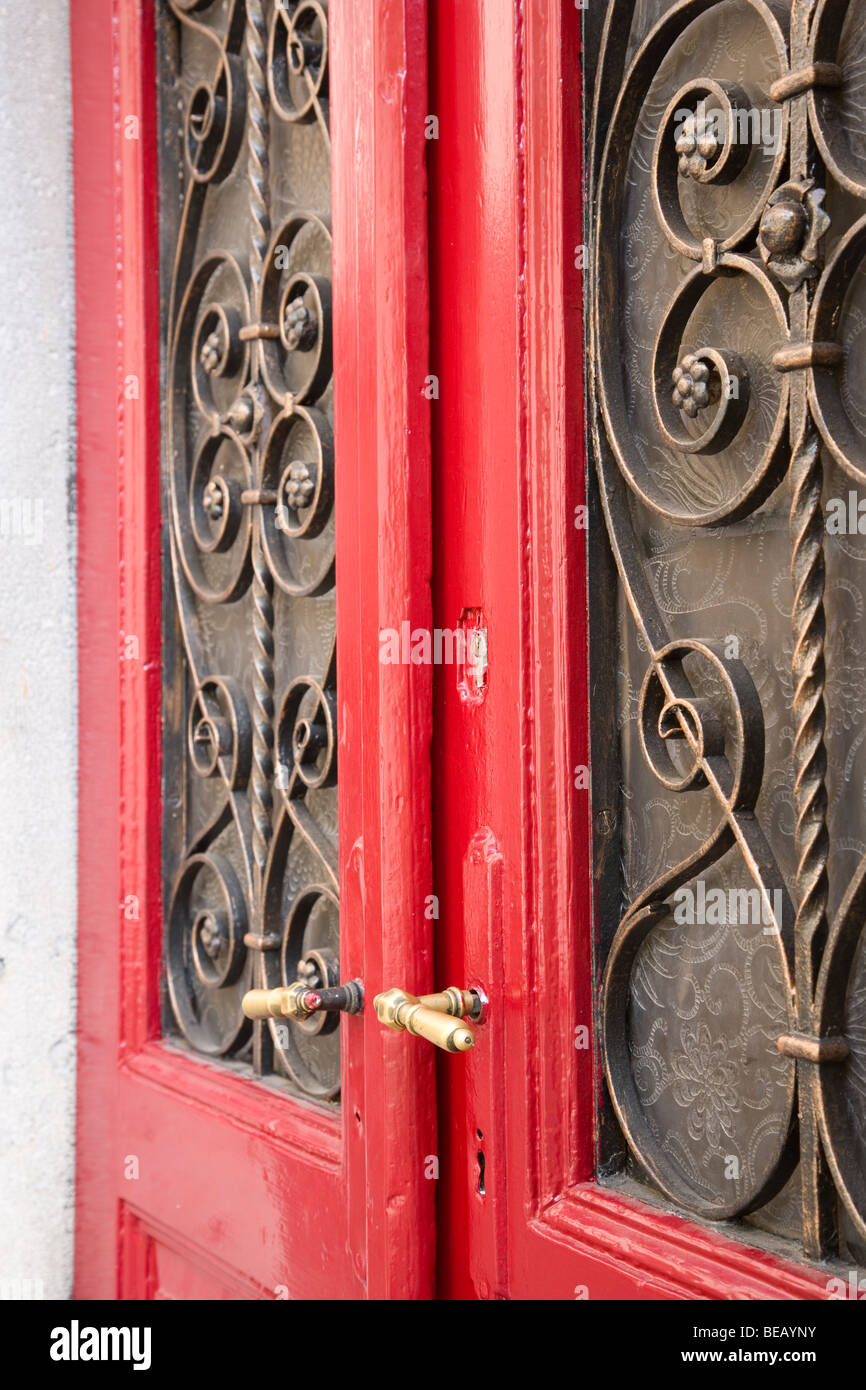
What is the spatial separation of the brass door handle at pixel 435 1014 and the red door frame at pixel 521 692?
0.08 feet

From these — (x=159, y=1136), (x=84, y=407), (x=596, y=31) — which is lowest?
(x=159, y=1136)

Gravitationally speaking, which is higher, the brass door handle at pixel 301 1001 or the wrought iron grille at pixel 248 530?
the wrought iron grille at pixel 248 530

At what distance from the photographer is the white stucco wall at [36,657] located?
1.46 m

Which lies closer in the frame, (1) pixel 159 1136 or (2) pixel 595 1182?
(2) pixel 595 1182

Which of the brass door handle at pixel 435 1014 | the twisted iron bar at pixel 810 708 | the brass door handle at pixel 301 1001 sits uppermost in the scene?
the twisted iron bar at pixel 810 708

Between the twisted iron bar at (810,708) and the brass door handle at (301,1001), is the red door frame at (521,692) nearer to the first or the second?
the brass door handle at (301,1001)

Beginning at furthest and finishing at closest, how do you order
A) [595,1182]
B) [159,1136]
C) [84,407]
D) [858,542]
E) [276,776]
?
[84,407]
[159,1136]
[276,776]
[595,1182]
[858,542]

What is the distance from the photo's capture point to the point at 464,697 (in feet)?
3.36

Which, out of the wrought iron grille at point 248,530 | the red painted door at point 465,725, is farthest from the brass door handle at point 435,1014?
the wrought iron grille at point 248,530

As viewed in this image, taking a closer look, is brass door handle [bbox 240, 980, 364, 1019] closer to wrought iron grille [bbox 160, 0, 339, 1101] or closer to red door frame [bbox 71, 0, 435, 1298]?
red door frame [bbox 71, 0, 435, 1298]

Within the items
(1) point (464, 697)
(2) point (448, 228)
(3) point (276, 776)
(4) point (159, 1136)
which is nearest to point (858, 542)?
(1) point (464, 697)

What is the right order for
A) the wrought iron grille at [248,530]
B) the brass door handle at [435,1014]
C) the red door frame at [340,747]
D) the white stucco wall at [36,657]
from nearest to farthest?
the brass door handle at [435,1014] → the red door frame at [340,747] → the wrought iron grille at [248,530] → the white stucco wall at [36,657]

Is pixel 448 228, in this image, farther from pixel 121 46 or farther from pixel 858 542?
pixel 121 46
